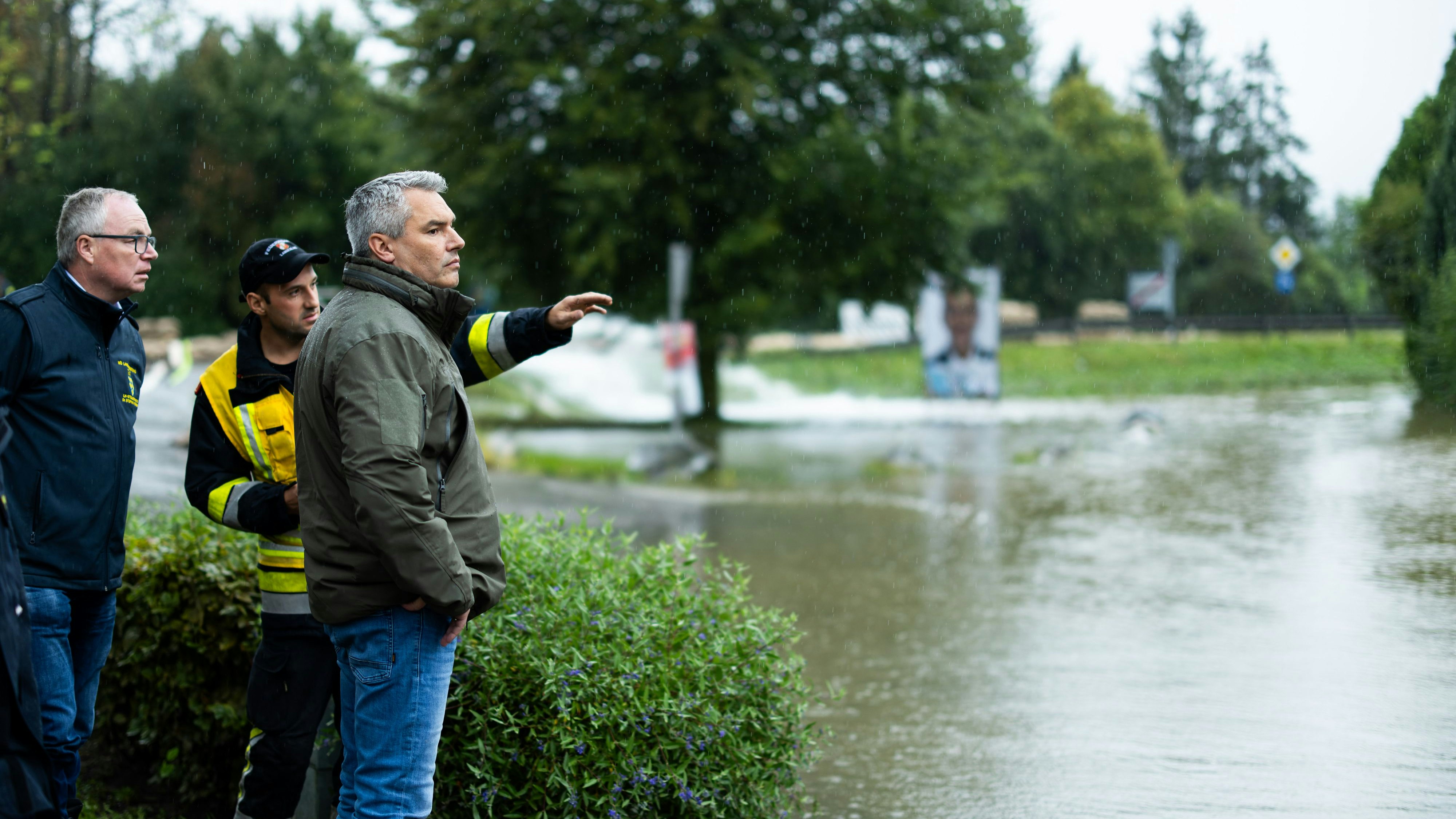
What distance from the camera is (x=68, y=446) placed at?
3188 millimetres

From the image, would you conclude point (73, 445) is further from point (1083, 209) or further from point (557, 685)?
point (1083, 209)

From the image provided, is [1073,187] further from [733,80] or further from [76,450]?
[76,450]

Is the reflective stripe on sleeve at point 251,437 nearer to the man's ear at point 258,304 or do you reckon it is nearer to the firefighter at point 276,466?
the firefighter at point 276,466

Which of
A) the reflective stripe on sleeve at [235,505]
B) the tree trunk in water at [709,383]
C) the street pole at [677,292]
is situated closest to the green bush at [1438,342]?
the street pole at [677,292]

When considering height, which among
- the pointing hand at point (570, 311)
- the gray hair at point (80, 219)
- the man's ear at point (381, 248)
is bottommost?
the pointing hand at point (570, 311)

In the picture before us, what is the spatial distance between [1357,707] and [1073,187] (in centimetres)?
4882

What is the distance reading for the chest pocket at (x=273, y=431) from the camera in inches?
130

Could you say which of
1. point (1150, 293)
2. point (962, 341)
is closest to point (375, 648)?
point (962, 341)

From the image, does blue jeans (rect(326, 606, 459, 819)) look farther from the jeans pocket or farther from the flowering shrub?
the flowering shrub

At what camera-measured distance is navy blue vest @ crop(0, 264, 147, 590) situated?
3139 millimetres

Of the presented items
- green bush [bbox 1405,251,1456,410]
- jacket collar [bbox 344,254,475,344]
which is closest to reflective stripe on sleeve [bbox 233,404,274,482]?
jacket collar [bbox 344,254,475,344]

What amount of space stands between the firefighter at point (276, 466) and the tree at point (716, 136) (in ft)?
44.3

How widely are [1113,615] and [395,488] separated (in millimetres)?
5569

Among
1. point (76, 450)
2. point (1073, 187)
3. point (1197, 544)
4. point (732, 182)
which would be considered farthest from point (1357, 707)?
point (1073, 187)
